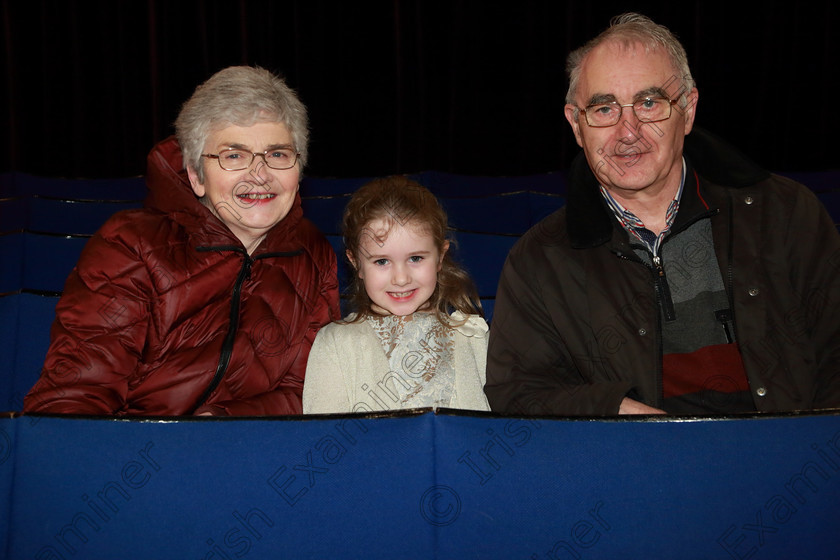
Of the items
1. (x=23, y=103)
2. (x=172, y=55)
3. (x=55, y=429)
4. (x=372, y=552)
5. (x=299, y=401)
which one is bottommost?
(x=299, y=401)

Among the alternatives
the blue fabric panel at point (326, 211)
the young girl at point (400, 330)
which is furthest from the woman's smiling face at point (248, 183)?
the blue fabric panel at point (326, 211)

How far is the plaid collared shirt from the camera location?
1.44m

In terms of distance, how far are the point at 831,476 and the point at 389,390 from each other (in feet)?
2.85

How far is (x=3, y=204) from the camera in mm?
2377

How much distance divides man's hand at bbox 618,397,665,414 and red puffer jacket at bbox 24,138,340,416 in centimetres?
63

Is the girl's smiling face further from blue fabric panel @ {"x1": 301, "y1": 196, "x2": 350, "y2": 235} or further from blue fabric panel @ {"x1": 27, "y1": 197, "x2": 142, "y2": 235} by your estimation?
blue fabric panel @ {"x1": 27, "y1": 197, "x2": 142, "y2": 235}

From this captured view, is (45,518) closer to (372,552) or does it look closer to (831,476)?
(372,552)

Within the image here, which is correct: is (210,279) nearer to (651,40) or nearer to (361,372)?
(361,372)

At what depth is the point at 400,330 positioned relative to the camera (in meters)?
1.51

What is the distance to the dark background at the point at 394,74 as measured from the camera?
4.14 m

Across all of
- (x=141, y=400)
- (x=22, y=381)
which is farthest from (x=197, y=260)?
(x=22, y=381)

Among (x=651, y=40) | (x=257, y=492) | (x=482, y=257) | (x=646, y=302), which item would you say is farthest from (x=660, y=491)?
(x=482, y=257)

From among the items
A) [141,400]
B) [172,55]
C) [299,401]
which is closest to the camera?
[141,400]

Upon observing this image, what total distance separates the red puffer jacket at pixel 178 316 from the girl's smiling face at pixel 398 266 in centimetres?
14
